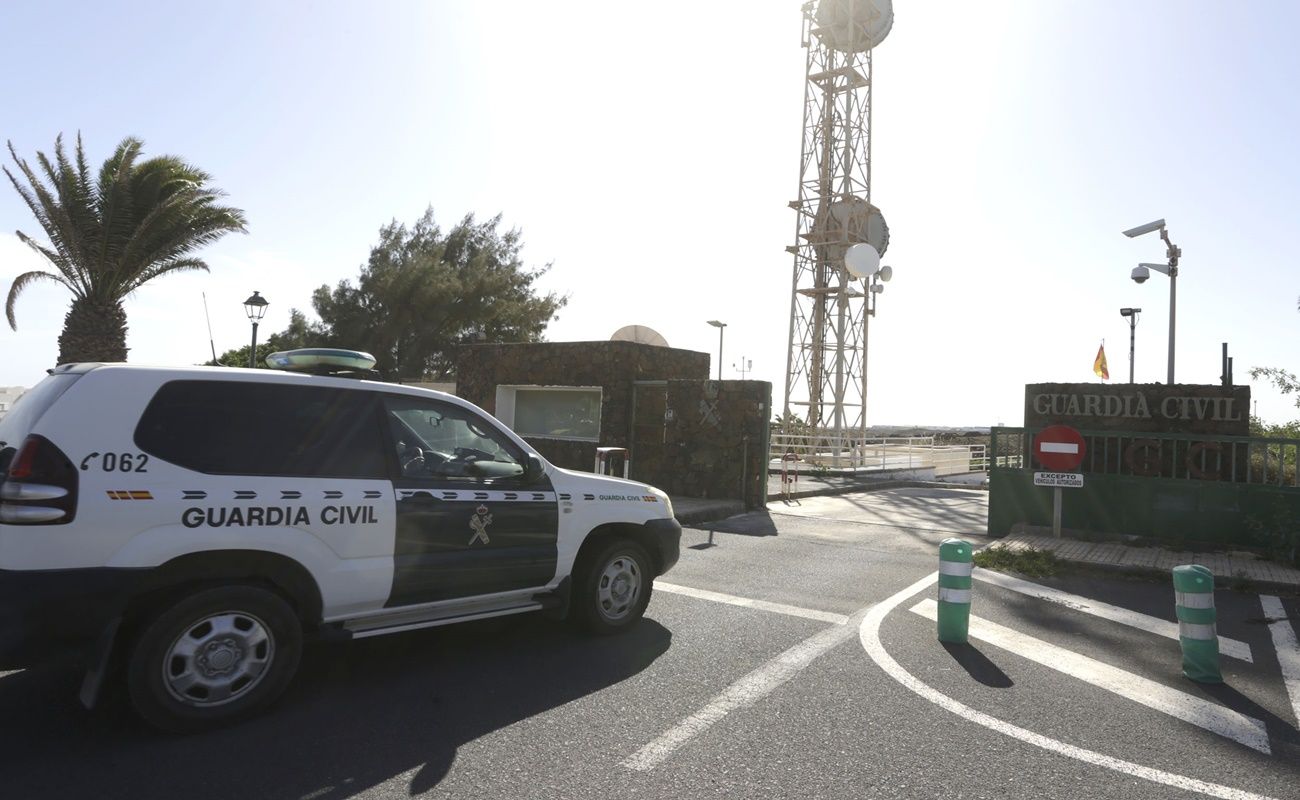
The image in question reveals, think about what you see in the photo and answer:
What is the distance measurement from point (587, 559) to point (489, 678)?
1187 millimetres

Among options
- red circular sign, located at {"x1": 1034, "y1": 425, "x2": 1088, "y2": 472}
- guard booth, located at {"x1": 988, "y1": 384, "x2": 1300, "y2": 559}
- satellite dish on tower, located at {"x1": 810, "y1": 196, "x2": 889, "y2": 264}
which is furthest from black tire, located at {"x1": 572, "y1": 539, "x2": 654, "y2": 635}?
satellite dish on tower, located at {"x1": 810, "y1": 196, "x2": 889, "y2": 264}

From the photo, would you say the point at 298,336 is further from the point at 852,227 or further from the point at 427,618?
the point at 427,618

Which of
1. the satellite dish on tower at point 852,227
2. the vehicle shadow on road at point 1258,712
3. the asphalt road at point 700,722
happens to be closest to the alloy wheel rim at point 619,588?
the asphalt road at point 700,722

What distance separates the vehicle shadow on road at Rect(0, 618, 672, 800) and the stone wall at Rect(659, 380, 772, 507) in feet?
30.2

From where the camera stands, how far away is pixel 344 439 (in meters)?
4.61

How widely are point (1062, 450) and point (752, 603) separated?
5.34 m

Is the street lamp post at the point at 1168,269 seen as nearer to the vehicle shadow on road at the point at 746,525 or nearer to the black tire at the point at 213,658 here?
the vehicle shadow on road at the point at 746,525

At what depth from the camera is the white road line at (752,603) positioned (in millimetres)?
6617

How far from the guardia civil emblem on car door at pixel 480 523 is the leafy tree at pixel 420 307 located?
32722 millimetres

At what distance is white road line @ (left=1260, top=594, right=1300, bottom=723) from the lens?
5.07 m

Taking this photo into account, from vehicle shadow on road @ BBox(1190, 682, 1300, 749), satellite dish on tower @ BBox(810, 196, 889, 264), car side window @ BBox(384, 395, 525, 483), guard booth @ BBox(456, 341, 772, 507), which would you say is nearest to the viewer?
vehicle shadow on road @ BBox(1190, 682, 1300, 749)

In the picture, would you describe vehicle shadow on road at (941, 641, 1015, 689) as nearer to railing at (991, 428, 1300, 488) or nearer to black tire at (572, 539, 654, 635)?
black tire at (572, 539, 654, 635)

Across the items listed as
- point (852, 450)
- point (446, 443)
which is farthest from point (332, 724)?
point (852, 450)

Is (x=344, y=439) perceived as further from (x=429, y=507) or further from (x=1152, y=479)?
(x=1152, y=479)
